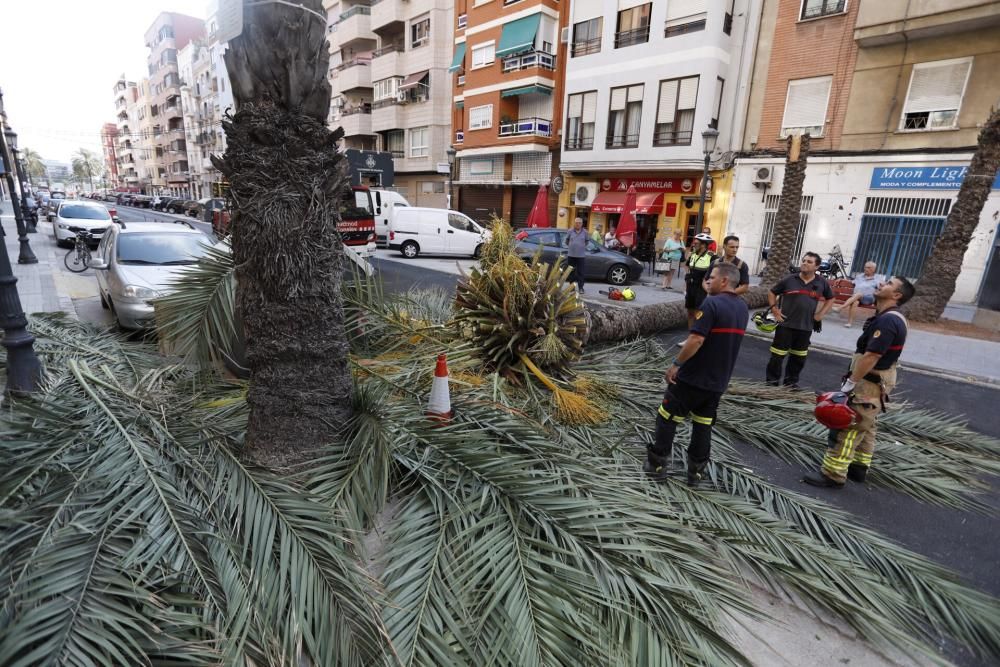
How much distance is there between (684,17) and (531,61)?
7426mm

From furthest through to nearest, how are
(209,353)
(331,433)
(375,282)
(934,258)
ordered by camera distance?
(934,258), (375,282), (209,353), (331,433)

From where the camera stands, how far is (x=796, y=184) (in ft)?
40.4

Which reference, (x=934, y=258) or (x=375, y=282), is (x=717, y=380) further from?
(x=934, y=258)

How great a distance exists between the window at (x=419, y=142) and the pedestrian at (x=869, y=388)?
2885 cm

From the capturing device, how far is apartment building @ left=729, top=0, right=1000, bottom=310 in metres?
13.2

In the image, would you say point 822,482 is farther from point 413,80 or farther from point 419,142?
point 413,80

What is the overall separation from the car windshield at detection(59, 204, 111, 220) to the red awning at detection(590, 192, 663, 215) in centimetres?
1770

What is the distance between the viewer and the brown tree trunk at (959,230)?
9.69 metres

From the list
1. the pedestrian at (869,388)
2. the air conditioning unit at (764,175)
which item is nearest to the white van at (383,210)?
the air conditioning unit at (764,175)

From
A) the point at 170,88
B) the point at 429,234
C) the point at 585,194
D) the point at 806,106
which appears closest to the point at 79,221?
the point at 429,234

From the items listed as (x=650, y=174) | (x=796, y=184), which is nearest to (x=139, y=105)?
(x=650, y=174)

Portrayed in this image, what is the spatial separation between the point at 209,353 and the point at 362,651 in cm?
222

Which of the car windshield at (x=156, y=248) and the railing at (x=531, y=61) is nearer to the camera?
the car windshield at (x=156, y=248)

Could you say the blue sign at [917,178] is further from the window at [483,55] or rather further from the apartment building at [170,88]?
the apartment building at [170,88]
